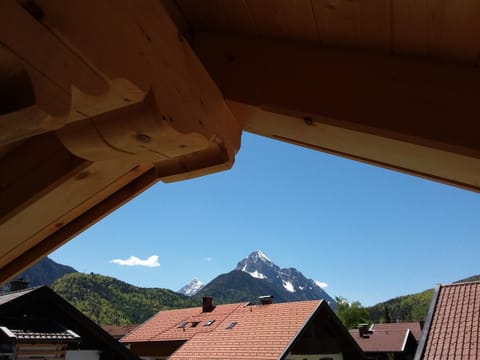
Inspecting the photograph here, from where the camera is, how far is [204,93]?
0.88 metres

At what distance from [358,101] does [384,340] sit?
3195 cm

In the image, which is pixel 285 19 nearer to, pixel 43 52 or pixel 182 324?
pixel 43 52

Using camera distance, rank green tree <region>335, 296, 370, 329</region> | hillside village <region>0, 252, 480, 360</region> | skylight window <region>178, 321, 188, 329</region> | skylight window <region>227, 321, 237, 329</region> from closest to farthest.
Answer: hillside village <region>0, 252, 480, 360</region>
skylight window <region>227, 321, 237, 329</region>
skylight window <region>178, 321, 188, 329</region>
green tree <region>335, 296, 370, 329</region>

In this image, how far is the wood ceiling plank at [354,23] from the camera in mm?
727

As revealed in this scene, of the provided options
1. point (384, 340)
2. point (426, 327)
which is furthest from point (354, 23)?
point (384, 340)

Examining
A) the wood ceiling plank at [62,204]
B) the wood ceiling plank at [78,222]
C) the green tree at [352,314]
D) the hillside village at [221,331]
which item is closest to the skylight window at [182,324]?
the hillside village at [221,331]

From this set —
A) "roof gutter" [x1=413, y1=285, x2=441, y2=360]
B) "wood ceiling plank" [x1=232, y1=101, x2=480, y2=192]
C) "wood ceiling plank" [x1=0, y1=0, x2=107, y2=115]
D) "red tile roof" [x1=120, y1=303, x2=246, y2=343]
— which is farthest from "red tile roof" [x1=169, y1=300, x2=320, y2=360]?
"wood ceiling plank" [x1=0, y1=0, x2=107, y2=115]

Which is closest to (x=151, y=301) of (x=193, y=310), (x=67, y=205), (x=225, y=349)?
(x=193, y=310)

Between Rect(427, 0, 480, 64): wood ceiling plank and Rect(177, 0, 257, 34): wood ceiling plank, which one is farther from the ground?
Rect(177, 0, 257, 34): wood ceiling plank

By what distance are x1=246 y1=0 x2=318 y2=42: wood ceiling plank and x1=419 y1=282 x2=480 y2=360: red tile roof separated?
840 cm

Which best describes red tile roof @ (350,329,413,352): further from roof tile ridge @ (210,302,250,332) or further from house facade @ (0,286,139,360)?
house facade @ (0,286,139,360)

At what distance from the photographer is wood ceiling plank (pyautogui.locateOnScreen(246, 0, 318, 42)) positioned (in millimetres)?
797

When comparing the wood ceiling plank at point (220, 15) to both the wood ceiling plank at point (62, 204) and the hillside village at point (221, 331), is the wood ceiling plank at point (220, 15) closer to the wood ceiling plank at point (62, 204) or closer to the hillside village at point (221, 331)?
the wood ceiling plank at point (62, 204)

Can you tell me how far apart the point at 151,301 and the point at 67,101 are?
83.9 metres
